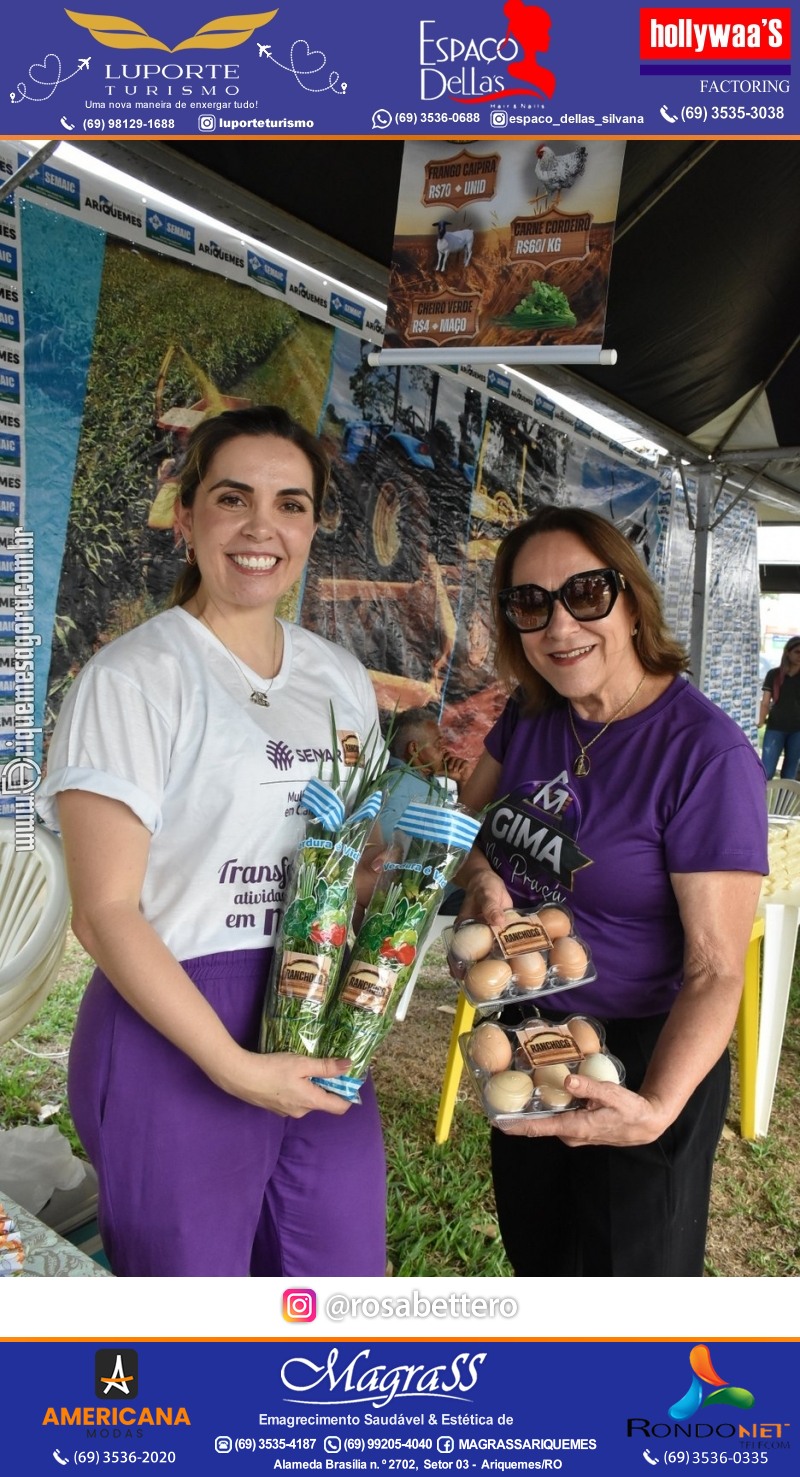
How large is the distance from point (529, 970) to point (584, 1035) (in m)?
0.12

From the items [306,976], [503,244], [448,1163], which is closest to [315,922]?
[306,976]

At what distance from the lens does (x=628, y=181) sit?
3.45m

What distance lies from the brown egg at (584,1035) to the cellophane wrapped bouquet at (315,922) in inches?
15.4

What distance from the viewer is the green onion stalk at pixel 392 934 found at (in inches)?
49.5

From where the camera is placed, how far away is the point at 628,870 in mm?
1471

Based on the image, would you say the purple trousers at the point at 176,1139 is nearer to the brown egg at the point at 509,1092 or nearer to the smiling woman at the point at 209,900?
the smiling woman at the point at 209,900

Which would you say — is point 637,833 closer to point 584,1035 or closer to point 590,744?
point 590,744

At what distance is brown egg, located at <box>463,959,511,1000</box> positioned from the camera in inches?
56.5
